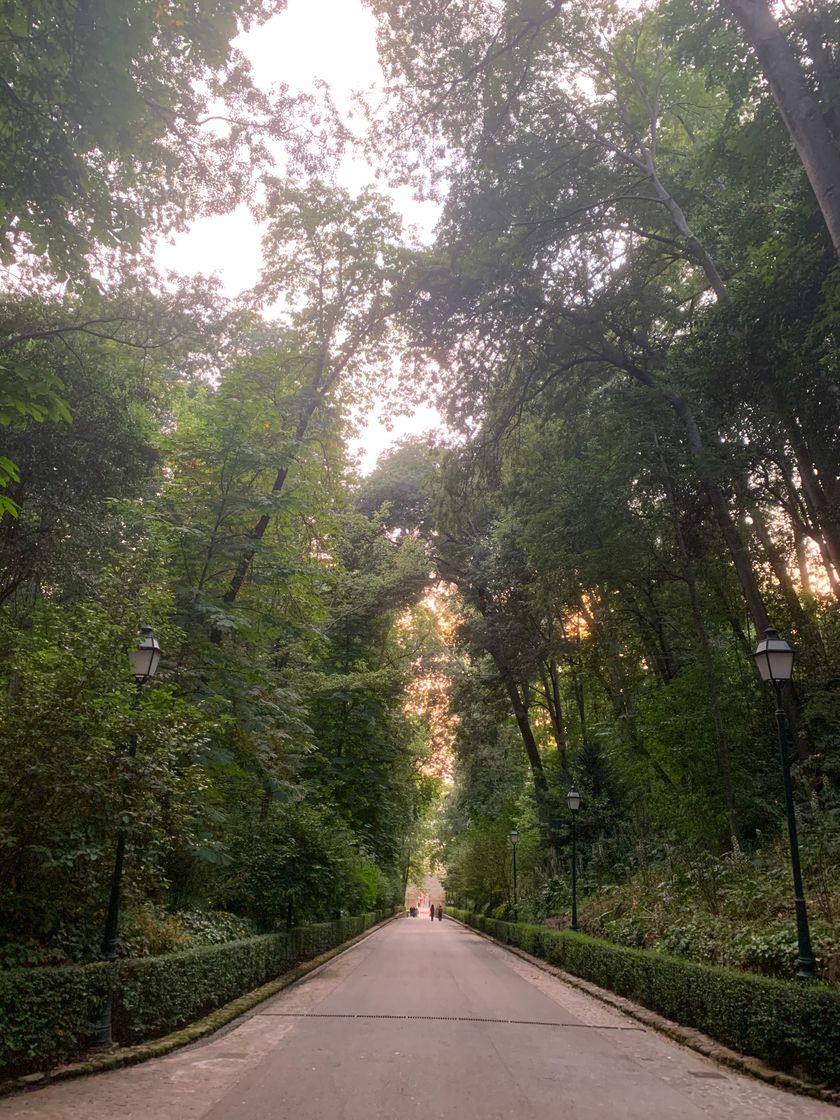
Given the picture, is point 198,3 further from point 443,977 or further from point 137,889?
point 443,977

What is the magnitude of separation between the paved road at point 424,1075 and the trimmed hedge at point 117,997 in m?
0.38

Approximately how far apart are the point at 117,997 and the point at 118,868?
1.17 m

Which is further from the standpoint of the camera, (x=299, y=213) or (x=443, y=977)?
(x=299, y=213)

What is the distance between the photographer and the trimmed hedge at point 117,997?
5297 millimetres

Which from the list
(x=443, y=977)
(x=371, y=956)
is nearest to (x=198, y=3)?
(x=443, y=977)

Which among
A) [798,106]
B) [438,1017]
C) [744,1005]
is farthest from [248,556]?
[798,106]

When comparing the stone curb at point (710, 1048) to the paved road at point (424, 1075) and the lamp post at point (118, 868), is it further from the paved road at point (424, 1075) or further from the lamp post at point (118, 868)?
the lamp post at point (118, 868)

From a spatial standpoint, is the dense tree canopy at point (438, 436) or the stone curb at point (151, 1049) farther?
the dense tree canopy at point (438, 436)

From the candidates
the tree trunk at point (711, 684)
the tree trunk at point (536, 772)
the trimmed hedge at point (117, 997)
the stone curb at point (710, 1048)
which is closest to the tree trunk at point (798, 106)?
the tree trunk at point (711, 684)

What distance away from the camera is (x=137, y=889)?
25.5ft

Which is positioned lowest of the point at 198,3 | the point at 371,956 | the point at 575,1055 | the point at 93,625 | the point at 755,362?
the point at 371,956

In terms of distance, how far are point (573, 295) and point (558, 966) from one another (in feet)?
46.7

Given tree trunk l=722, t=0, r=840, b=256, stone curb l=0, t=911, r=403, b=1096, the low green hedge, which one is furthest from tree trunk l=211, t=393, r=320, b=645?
tree trunk l=722, t=0, r=840, b=256

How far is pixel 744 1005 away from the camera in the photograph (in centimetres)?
675
